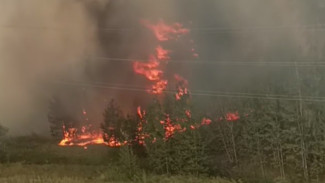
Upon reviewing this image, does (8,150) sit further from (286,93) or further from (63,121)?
(286,93)

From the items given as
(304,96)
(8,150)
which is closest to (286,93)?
(304,96)

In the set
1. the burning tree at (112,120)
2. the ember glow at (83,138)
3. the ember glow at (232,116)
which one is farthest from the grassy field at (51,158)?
the ember glow at (232,116)

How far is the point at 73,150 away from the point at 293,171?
3742 centimetres

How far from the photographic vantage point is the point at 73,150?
69.2 meters

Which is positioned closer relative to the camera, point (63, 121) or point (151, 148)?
point (151, 148)

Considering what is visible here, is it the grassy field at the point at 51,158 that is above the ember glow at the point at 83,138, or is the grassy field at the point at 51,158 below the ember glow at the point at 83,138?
below

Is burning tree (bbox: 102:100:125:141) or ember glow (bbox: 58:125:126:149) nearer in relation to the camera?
burning tree (bbox: 102:100:125:141)

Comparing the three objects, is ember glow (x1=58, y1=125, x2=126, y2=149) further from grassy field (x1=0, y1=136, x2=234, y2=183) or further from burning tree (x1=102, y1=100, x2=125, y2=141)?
grassy field (x1=0, y1=136, x2=234, y2=183)

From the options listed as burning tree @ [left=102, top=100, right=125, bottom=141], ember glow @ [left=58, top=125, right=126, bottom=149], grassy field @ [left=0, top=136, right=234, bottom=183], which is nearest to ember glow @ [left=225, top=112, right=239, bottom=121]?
grassy field @ [left=0, top=136, right=234, bottom=183]

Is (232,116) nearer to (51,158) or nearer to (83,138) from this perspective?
(51,158)

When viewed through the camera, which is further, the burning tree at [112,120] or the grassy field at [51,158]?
the burning tree at [112,120]

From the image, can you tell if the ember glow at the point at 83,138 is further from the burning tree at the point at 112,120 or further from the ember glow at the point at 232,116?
the ember glow at the point at 232,116

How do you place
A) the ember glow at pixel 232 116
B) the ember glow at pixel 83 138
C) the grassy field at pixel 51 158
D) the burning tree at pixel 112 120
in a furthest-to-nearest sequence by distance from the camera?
the ember glow at pixel 83 138, the burning tree at pixel 112 120, the ember glow at pixel 232 116, the grassy field at pixel 51 158

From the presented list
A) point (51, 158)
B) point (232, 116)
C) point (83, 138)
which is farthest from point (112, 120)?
point (232, 116)
